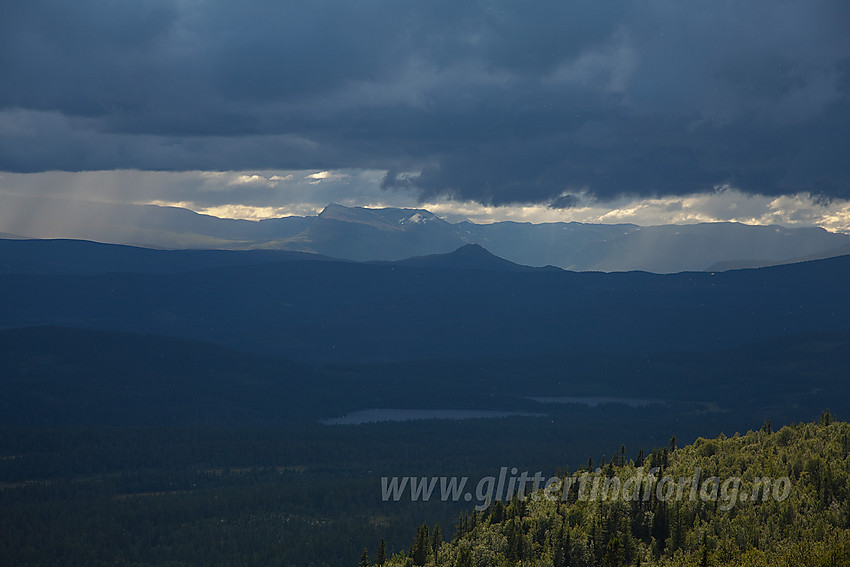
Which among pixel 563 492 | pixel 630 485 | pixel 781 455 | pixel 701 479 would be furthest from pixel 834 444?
pixel 563 492

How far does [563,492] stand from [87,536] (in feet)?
429

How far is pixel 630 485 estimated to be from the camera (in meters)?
103

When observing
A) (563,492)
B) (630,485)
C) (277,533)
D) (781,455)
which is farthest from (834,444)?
(277,533)

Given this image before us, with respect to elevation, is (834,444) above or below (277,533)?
above

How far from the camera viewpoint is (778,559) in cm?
7281

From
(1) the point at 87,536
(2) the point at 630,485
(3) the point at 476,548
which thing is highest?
(2) the point at 630,485

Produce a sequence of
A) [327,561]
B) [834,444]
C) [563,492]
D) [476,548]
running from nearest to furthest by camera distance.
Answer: [476,548] → [834,444] → [563,492] → [327,561]

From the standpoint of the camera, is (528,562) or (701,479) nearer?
(528,562)

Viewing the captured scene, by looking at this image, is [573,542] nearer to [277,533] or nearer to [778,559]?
[778,559]

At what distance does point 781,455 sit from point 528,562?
38060 millimetres

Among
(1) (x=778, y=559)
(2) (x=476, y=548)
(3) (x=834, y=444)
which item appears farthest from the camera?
(3) (x=834, y=444)

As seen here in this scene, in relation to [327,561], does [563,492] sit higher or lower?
higher

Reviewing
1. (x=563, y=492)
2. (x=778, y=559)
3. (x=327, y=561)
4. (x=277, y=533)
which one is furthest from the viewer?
(x=277, y=533)

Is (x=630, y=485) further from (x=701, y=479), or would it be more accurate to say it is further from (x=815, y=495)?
(x=815, y=495)
